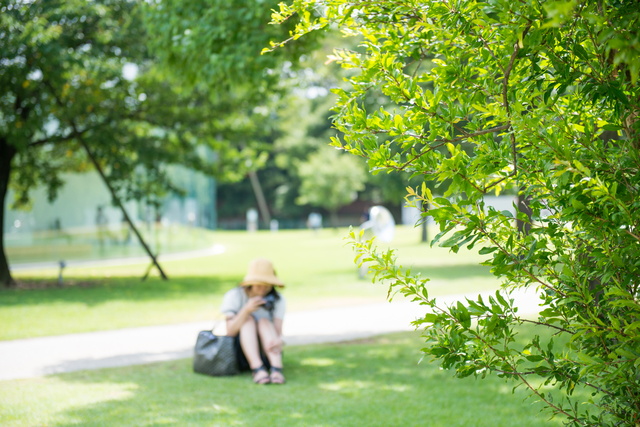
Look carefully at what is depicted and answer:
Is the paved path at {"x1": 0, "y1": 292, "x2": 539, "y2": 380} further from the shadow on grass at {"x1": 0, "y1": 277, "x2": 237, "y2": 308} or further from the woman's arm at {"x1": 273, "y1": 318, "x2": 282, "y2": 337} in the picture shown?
the shadow on grass at {"x1": 0, "y1": 277, "x2": 237, "y2": 308}

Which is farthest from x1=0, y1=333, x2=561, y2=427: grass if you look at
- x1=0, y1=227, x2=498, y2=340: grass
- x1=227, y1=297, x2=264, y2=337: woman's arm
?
x1=0, y1=227, x2=498, y2=340: grass

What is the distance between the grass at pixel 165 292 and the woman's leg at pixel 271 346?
1116 mm

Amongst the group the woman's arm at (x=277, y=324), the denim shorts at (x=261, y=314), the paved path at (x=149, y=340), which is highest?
the denim shorts at (x=261, y=314)

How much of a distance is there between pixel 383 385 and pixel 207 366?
1760 mm

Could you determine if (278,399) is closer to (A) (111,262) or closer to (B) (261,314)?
(B) (261,314)

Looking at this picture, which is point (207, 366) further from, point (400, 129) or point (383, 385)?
point (400, 129)

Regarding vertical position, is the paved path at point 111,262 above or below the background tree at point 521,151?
below

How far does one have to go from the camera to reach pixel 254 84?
7.32 metres

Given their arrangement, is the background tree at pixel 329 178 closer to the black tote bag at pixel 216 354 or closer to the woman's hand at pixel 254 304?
the black tote bag at pixel 216 354

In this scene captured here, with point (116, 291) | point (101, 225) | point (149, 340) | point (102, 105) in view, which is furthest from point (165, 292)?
point (101, 225)

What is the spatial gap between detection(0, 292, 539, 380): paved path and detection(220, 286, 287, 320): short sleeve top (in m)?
1.46

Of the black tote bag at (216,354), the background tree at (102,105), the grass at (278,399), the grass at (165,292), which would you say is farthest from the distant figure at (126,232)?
the black tote bag at (216,354)

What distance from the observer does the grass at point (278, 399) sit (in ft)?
14.9

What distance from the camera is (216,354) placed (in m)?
5.91
